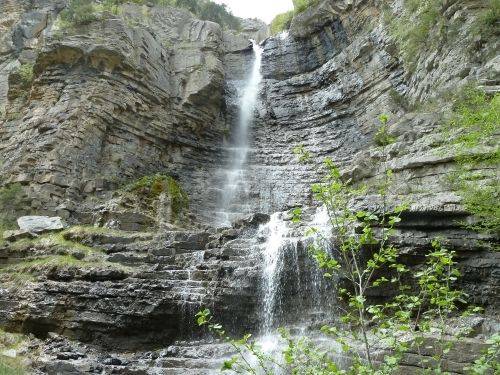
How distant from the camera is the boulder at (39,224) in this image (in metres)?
14.7

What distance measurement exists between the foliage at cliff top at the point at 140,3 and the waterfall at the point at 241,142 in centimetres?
518

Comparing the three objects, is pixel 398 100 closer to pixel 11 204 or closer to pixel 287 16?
pixel 287 16

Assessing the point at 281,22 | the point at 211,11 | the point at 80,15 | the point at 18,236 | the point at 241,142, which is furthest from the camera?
the point at 211,11

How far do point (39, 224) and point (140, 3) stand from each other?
16.8 metres

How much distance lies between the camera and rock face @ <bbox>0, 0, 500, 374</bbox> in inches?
440

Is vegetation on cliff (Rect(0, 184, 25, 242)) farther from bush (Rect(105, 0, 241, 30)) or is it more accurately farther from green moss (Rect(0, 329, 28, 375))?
bush (Rect(105, 0, 241, 30))

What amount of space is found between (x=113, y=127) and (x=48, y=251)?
7.70 meters

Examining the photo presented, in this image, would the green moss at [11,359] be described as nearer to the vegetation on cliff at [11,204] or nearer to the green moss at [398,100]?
the vegetation on cliff at [11,204]

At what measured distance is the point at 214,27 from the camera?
26703 millimetres

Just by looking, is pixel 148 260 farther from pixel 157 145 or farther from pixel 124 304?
pixel 157 145

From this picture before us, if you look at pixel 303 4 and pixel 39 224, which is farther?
pixel 303 4

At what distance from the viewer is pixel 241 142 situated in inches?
925

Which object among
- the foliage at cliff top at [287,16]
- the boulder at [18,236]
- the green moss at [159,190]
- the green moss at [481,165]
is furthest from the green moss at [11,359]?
the foliage at cliff top at [287,16]

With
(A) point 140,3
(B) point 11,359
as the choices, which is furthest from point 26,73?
(B) point 11,359
